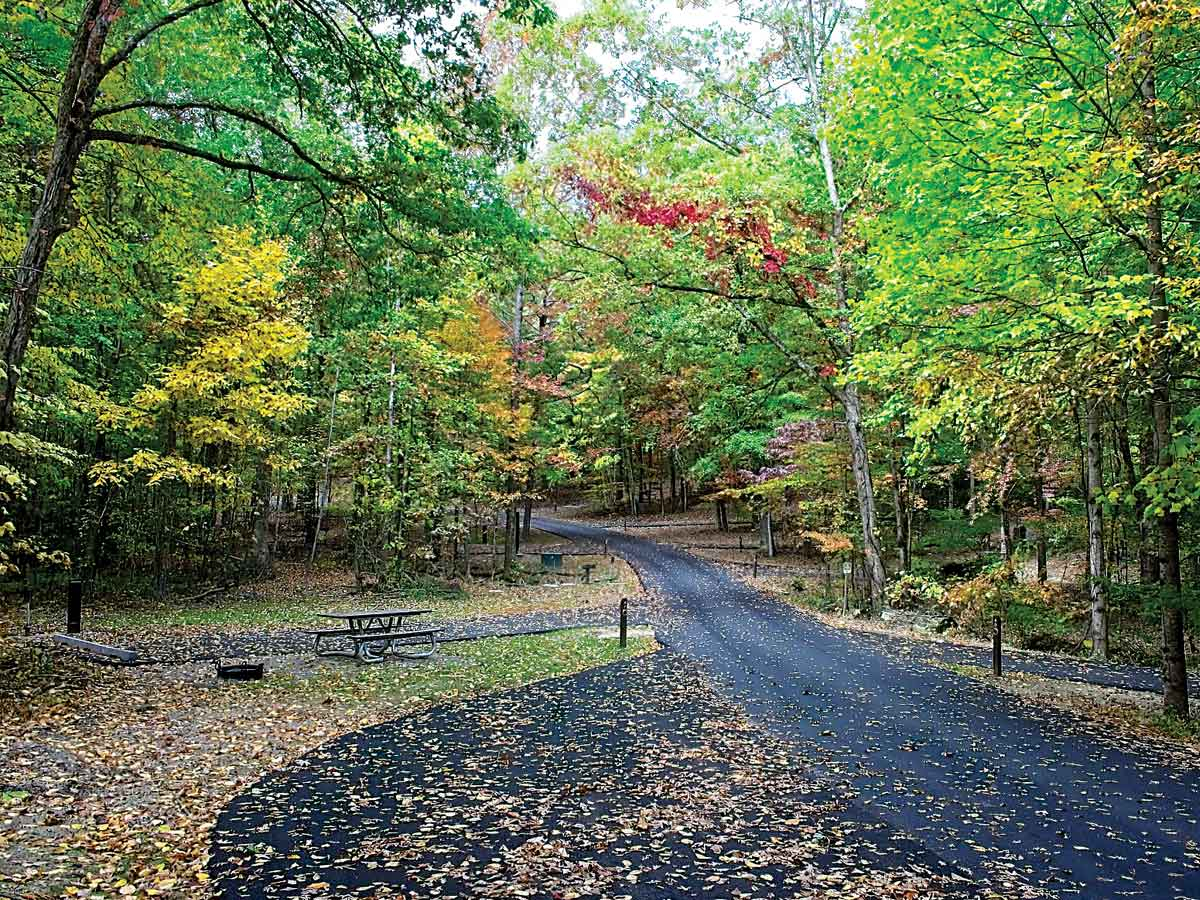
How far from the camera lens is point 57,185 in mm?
6934

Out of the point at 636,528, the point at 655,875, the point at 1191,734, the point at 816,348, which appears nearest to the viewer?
the point at 655,875

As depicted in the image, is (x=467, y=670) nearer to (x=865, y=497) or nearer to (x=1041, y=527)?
(x=865, y=497)

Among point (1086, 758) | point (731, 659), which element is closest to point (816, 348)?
point (731, 659)

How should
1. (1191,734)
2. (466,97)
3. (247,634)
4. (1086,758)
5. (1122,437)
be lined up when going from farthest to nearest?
(247,634) → (1122,437) → (466,97) → (1191,734) → (1086,758)

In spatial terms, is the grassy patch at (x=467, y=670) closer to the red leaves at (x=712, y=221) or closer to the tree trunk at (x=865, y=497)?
the tree trunk at (x=865, y=497)

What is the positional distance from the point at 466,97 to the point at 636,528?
91.9ft

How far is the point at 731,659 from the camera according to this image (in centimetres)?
1161

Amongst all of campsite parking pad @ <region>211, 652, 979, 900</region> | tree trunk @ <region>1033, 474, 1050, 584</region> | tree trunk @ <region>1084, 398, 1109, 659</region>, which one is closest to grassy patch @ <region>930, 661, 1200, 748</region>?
tree trunk @ <region>1084, 398, 1109, 659</region>

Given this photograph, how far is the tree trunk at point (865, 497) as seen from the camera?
16.7 metres

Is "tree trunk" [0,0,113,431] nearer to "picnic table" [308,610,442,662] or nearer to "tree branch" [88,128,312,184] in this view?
"tree branch" [88,128,312,184]

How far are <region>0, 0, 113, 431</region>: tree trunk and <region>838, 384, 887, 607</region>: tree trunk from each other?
14.5 meters

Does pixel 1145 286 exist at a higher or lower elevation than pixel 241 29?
lower

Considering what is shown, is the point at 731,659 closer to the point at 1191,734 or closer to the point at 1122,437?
the point at 1191,734

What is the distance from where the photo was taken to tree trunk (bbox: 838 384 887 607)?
16.7 m
